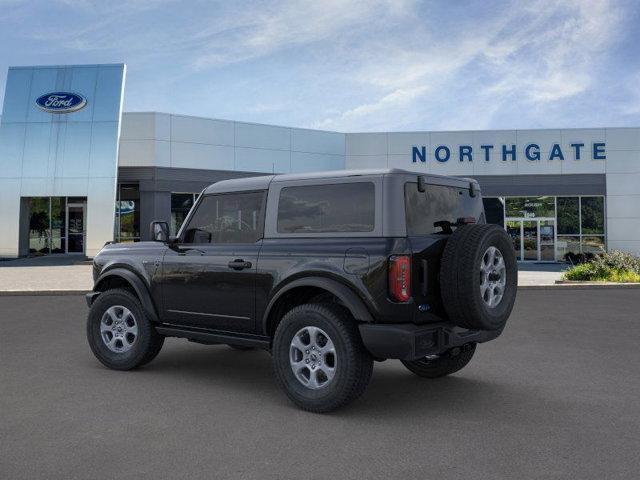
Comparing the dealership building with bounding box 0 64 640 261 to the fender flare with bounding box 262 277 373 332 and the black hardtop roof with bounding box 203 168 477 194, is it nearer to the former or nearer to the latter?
the black hardtop roof with bounding box 203 168 477 194

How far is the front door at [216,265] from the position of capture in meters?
5.54

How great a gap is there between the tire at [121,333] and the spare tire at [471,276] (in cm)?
322

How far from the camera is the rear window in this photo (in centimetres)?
501

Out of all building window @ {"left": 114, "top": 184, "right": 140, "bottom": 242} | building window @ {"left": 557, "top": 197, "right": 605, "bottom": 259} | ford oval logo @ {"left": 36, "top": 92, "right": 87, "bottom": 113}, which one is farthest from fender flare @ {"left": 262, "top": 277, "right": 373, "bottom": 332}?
building window @ {"left": 557, "top": 197, "right": 605, "bottom": 259}

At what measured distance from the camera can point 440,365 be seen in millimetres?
6020

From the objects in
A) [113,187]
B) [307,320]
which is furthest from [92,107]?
[307,320]

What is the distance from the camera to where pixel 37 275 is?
19.3 m

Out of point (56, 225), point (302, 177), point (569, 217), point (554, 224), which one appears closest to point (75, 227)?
point (56, 225)

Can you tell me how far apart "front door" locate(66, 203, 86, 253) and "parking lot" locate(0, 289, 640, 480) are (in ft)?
78.3

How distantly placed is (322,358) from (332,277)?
0.65 metres

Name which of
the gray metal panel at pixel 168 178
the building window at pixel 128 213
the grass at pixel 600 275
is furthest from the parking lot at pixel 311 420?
the building window at pixel 128 213

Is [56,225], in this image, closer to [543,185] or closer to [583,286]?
[543,185]

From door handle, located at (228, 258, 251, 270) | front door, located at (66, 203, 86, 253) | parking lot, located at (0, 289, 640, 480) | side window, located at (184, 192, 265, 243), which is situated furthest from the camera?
front door, located at (66, 203, 86, 253)

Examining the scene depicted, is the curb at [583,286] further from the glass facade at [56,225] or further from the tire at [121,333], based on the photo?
the glass facade at [56,225]
